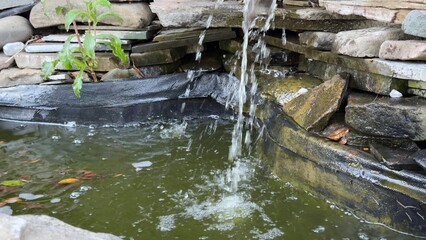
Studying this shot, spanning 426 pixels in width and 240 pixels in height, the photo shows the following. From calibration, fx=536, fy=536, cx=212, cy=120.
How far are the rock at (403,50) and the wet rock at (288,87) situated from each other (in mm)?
786

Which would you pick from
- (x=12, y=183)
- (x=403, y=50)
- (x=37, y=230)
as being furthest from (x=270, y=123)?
(x=37, y=230)

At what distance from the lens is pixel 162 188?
136 inches

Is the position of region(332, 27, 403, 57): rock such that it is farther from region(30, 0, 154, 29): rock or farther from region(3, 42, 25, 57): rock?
region(3, 42, 25, 57): rock

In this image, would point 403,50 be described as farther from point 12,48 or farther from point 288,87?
point 12,48

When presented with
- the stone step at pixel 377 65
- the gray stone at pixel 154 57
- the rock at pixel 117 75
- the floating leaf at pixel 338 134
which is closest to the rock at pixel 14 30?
the rock at pixel 117 75

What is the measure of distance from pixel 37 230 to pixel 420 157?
187cm

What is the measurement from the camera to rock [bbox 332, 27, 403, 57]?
3.24 meters

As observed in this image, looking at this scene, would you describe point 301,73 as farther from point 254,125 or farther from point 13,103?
point 13,103

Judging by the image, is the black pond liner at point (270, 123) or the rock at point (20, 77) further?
the rock at point (20, 77)

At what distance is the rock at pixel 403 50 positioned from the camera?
2928 millimetres

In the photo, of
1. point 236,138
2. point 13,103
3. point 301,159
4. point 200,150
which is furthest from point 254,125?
point 13,103

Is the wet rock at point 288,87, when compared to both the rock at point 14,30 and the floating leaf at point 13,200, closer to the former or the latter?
the floating leaf at point 13,200

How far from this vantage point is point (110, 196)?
3375 millimetres

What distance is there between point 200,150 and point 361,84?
133cm
